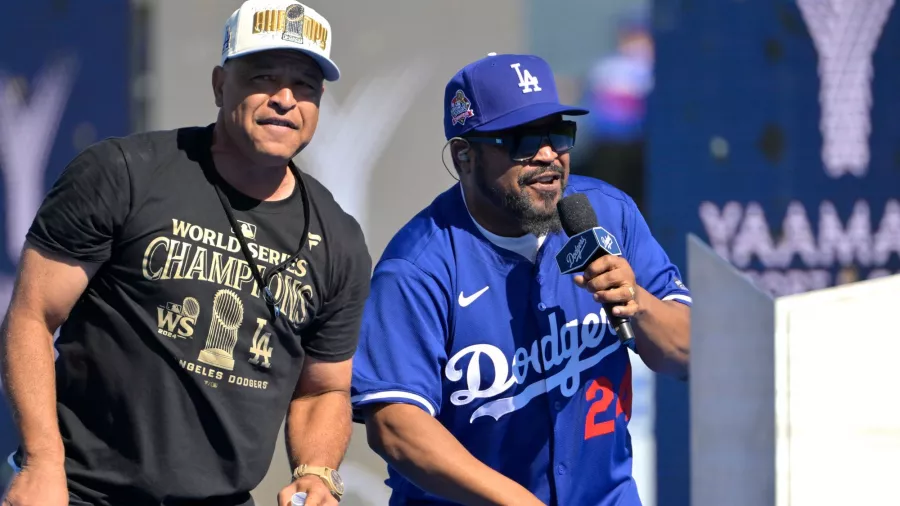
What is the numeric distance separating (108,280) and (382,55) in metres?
2.83

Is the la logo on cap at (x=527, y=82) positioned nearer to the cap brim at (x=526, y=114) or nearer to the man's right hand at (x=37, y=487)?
the cap brim at (x=526, y=114)

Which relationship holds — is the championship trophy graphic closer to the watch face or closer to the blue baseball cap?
→ the watch face

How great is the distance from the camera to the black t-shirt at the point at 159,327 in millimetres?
2840

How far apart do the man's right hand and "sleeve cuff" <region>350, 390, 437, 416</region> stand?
0.89m

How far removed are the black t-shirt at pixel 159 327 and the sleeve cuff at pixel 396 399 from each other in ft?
1.34

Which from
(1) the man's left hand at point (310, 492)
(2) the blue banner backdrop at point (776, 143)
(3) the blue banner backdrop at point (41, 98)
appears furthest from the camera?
(3) the blue banner backdrop at point (41, 98)

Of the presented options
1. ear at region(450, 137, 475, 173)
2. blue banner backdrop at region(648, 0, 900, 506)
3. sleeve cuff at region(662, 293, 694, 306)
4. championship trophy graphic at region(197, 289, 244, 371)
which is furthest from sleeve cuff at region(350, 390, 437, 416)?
blue banner backdrop at region(648, 0, 900, 506)

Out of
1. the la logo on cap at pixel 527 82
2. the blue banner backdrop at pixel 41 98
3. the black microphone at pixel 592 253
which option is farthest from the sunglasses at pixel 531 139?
the blue banner backdrop at pixel 41 98

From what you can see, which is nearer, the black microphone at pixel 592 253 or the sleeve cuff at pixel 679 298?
the black microphone at pixel 592 253

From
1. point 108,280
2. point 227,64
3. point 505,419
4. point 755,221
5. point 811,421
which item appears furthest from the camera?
point 755,221

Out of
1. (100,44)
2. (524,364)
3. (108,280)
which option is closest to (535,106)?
(524,364)

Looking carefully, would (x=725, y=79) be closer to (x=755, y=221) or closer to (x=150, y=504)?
(x=755, y=221)

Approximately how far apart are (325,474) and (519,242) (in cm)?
86

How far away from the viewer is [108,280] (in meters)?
2.88
